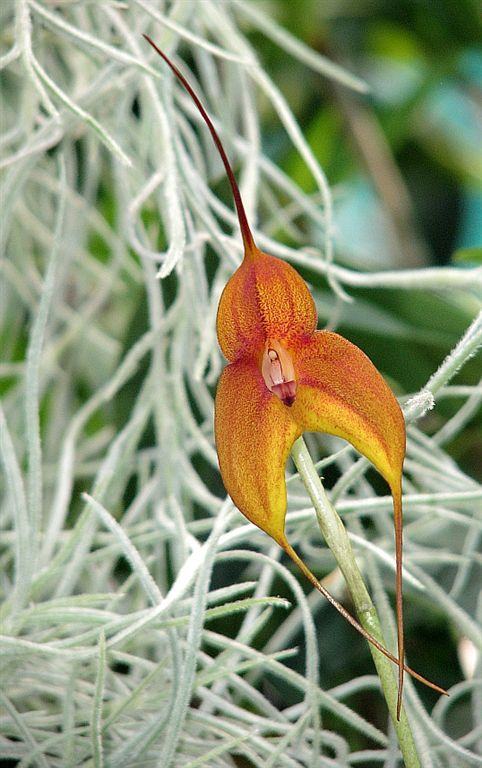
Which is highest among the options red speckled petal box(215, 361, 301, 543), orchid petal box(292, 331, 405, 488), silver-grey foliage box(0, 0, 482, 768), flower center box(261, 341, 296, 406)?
orchid petal box(292, 331, 405, 488)

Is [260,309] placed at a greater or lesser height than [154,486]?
greater

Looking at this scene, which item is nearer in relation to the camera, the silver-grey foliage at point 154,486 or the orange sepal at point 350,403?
the orange sepal at point 350,403

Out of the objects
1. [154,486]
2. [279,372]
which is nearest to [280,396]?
[279,372]

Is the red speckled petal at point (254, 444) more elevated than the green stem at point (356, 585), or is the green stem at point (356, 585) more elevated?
the red speckled petal at point (254, 444)

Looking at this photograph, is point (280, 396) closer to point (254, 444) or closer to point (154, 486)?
point (254, 444)

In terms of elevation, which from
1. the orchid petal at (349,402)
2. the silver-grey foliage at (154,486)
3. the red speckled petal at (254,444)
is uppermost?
the orchid petal at (349,402)

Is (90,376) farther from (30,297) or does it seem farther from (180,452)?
(180,452)
